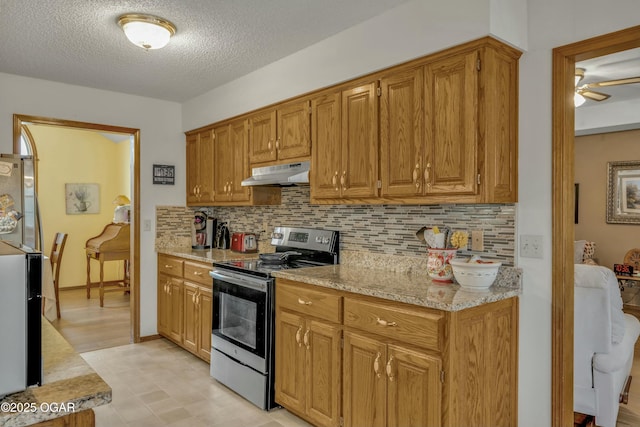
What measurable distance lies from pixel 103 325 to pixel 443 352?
14.1 ft

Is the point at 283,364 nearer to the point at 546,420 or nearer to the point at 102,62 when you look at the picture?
the point at 546,420

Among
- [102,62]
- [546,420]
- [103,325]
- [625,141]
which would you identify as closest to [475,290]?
[546,420]

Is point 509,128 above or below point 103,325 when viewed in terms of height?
above

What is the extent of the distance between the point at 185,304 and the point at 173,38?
7.12ft

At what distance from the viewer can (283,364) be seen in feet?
8.90

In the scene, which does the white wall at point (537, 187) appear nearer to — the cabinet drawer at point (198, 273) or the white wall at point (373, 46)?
the white wall at point (373, 46)

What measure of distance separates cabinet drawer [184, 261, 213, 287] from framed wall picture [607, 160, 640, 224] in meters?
5.12

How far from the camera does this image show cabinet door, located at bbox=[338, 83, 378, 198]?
260 cm

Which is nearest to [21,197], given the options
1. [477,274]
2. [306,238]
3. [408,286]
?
[306,238]

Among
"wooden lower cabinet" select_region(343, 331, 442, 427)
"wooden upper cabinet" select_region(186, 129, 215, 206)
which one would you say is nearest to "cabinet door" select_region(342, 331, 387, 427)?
"wooden lower cabinet" select_region(343, 331, 442, 427)

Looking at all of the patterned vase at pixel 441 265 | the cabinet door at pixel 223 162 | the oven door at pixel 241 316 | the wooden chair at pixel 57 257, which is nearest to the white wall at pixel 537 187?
the patterned vase at pixel 441 265

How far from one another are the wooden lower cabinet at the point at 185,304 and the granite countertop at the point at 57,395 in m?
2.42

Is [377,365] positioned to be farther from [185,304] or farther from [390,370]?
[185,304]

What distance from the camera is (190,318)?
12.4 feet
